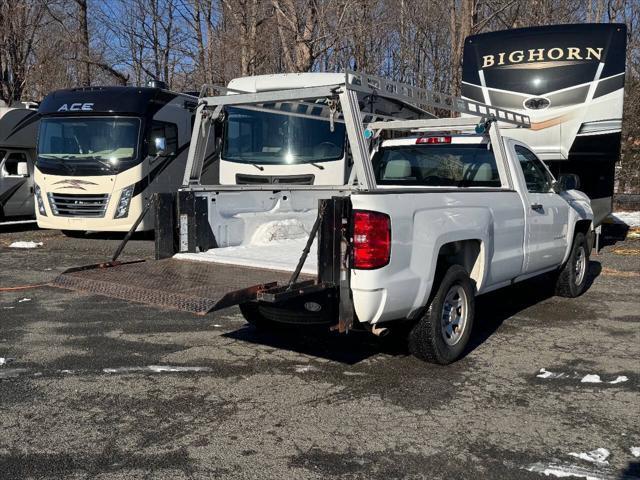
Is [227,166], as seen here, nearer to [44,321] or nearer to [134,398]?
[44,321]

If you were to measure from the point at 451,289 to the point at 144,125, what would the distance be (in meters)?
10.1

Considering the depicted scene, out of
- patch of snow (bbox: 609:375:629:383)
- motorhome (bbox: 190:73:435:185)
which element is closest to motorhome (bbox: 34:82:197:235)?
motorhome (bbox: 190:73:435:185)

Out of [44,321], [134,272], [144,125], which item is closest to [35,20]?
[144,125]

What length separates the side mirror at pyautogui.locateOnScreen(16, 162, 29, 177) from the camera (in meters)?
16.9

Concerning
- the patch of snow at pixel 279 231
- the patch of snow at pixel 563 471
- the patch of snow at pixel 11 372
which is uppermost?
the patch of snow at pixel 279 231

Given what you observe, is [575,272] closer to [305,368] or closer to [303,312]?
[305,368]

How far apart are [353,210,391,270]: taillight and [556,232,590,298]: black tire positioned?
4351 millimetres

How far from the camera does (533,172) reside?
22.6 ft

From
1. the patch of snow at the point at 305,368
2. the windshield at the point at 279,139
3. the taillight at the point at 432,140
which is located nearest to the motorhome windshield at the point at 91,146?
the windshield at the point at 279,139

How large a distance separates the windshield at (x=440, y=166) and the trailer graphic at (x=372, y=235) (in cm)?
1

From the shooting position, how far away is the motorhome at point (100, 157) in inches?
531

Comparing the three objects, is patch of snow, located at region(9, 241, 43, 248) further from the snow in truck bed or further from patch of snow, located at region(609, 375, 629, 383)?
patch of snow, located at region(609, 375, 629, 383)

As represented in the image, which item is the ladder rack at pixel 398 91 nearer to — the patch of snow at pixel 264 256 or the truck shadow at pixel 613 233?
the patch of snow at pixel 264 256

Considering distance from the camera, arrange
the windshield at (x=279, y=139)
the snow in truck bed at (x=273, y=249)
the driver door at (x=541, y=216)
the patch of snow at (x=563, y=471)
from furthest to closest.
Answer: the windshield at (x=279, y=139) < the driver door at (x=541, y=216) < the snow in truck bed at (x=273, y=249) < the patch of snow at (x=563, y=471)
